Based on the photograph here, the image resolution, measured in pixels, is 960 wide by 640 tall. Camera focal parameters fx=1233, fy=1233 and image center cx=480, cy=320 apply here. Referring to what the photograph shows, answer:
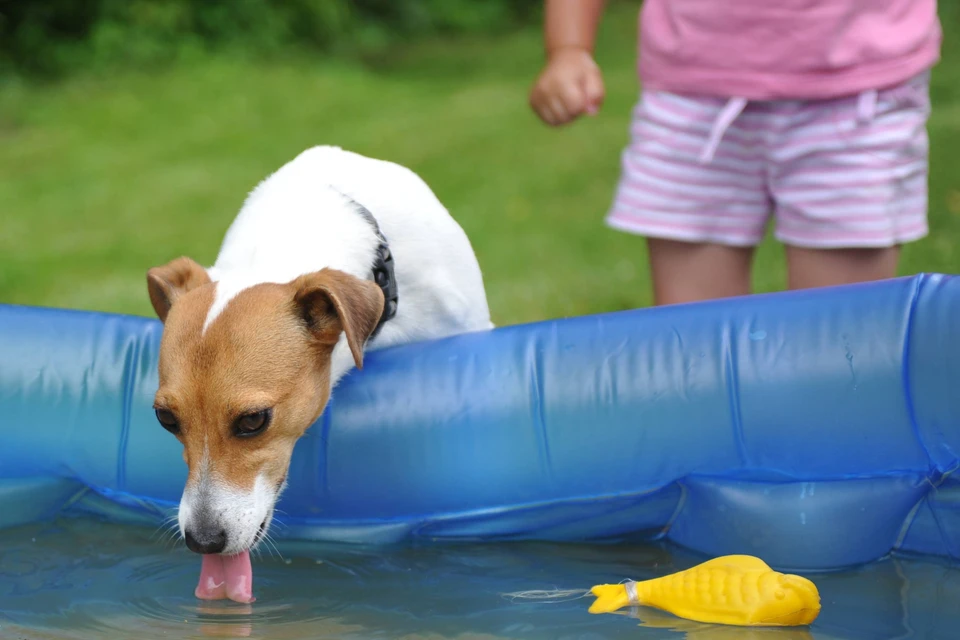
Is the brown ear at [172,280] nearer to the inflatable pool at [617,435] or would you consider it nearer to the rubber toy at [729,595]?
the inflatable pool at [617,435]

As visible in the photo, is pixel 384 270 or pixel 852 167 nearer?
pixel 384 270

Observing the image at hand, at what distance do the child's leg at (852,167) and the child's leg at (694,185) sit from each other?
3.6 inches

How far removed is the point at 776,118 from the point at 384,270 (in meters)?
1.22

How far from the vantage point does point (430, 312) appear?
145 inches

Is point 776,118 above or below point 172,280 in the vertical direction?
above

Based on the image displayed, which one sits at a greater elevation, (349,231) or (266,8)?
(266,8)

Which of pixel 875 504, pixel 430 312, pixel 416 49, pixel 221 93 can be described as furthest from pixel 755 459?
pixel 416 49

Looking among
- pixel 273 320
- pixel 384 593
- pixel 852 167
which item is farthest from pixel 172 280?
pixel 852 167

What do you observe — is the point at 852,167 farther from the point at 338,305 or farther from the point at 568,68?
the point at 338,305

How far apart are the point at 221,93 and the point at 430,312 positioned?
8.48 meters

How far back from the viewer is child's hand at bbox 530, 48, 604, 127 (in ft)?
11.3

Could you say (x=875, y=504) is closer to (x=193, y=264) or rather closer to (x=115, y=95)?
(x=193, y=264)

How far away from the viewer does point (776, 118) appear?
3547mm

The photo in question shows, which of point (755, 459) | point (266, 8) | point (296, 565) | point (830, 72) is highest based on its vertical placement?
point (266, 8)
